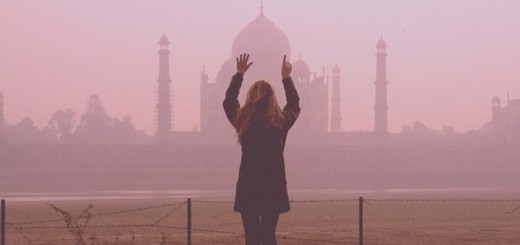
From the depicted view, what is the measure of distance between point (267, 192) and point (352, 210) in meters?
12.5

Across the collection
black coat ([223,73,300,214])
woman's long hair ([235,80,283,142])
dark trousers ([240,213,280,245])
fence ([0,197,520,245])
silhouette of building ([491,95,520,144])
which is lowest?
fence ([0,197,520,245])

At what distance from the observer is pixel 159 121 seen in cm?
4850

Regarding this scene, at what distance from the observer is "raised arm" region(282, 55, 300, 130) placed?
4.62 meters

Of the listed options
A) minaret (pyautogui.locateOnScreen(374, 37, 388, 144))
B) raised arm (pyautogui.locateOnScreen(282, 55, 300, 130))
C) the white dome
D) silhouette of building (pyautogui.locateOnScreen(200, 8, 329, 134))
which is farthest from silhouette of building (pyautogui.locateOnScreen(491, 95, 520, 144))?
raised arm (pyautogui.locateOnScreen(282, 55, 300, 130))

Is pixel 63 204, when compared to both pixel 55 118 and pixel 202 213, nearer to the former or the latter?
pixel 202 213

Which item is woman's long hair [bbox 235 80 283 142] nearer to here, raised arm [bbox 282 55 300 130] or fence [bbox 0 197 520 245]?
raised arm [bbox 282 55 300 130]

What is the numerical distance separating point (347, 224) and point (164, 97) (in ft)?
117

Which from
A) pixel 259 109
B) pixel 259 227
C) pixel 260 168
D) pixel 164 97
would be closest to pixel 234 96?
pixel 259 109

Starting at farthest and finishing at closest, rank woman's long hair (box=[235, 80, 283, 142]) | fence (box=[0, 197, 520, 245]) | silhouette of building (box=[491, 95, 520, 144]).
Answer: silhouette of building (box=[491, 95, 520, 144]), fence (box=[0, 197, 520, 245]), woman's long hair (box=[235, 80, 283, 142])

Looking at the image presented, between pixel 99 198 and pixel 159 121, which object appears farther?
pixel 159 121

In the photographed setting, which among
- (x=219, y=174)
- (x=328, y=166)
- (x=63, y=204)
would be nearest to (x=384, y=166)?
(x=328, y=166)

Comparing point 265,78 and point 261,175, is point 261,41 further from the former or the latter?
point 261,175

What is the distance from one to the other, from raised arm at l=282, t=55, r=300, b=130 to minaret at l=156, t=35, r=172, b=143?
1702 inches

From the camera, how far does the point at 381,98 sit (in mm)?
49969
